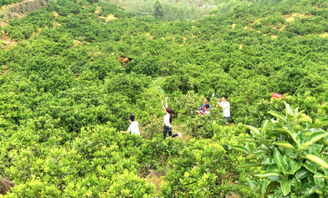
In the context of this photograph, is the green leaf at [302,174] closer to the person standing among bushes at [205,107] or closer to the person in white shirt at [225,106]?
the person standing among bushes at [205,107]

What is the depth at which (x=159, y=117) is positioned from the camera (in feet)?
34.3

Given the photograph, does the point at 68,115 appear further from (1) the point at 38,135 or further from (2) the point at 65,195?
(2) the point at 65,195

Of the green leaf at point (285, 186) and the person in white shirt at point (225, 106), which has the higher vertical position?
the green leaf at point (285, 186)

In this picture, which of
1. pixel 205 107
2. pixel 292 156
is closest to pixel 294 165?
pixel 292 156

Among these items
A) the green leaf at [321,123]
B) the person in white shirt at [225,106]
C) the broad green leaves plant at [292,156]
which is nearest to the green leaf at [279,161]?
the broad green leaves plant at [292,156]

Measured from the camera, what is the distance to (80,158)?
662cm

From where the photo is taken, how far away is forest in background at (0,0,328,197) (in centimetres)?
322

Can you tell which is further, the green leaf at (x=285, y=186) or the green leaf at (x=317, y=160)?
the green leaf at (x=285, y=186)

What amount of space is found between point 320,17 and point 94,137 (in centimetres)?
3011

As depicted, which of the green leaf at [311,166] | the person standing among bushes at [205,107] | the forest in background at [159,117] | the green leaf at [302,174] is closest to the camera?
the green leaf at [311,166]

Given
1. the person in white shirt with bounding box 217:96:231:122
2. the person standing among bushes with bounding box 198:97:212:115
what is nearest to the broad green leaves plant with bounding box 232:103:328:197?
the person standing among bushes with bounding box 198:97:212:115

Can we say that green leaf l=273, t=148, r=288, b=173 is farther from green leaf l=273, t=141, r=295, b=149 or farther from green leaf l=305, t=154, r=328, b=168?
green leaf l=305, t=154, r=328, b=168

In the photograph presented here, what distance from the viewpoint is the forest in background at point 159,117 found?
3219 millimetres

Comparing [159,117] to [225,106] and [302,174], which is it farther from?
[302,174]
